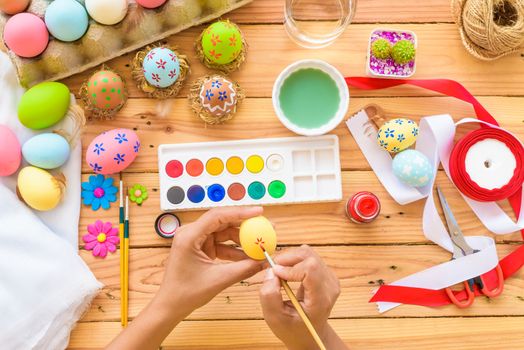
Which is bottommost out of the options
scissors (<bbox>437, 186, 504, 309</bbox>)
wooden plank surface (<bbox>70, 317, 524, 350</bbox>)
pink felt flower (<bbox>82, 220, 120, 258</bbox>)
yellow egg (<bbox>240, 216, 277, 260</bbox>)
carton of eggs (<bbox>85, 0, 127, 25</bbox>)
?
wooden plank surface (<bbox>70, 317, 524, 350</bbox>)

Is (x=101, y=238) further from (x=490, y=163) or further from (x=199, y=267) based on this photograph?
(x=490, y=163)

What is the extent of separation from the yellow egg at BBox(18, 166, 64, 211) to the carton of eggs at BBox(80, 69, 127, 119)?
174 mm

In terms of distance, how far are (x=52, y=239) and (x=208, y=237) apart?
33cm

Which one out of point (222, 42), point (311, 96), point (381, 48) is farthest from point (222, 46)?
point (381, 48)

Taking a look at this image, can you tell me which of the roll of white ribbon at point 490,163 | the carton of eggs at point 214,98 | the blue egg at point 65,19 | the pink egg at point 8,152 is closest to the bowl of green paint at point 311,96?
the carton of eggs at point 214,98

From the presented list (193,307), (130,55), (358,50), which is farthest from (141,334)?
(358,50)

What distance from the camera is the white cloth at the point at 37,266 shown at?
1.05 metres

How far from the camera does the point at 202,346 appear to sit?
Answer: 3.72 feet

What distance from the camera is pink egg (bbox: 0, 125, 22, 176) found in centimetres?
104

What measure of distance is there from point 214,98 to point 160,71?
12 centimetres

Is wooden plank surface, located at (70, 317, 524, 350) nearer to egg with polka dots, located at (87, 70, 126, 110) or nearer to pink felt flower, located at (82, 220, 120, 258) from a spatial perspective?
pink felt flower, located at (82, 220, 120, 258)

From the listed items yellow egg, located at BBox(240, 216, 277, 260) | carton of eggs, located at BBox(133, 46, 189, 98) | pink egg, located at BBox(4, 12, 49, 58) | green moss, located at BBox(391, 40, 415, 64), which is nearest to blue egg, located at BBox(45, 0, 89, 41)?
pink egg, located at BBox(4, 12, 49, 58)

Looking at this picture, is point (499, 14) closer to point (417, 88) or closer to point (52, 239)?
point (417, 88)

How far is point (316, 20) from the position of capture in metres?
1.19
